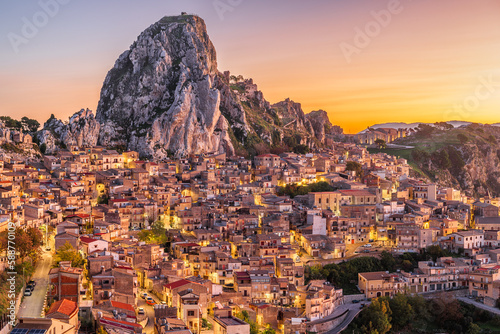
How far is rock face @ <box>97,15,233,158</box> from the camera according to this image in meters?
52.2

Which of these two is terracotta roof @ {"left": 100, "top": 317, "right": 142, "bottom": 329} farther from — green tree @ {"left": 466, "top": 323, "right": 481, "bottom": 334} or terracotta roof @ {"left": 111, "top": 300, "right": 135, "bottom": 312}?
green tree @ {"left": 466, "top": 323, "right": 481, "bottom": 334}

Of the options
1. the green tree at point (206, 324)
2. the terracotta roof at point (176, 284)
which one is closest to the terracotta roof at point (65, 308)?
the green tree at point (206, 324)

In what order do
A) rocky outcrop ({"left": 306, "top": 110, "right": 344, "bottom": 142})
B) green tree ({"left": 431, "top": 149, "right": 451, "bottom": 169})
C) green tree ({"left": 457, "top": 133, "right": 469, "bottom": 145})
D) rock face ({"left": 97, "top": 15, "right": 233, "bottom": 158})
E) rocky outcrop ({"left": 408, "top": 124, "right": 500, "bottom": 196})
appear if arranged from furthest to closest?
rocky outcrop ({"left": 306, "top": 110, "right": 344, "bottom": 142}), green tree ({"left": 457, "top": 133, "right": 469, "bottom": 145}), green tree ({"left": 431, "top": 149, "right": 451, "bottom": 169}), rocky outcrop ({"left": 408, "top": 124, "right": 500, "bottom": 196}), rock face ({"left": 97, "top": 15, "right": 233, "bottom": 158})

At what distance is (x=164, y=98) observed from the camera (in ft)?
181

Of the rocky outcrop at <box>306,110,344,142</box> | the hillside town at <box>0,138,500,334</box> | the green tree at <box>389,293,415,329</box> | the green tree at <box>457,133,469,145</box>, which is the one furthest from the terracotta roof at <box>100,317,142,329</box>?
the green tree at <box>457,133,469,145</box>

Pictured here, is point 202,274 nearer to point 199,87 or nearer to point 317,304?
point 317,304

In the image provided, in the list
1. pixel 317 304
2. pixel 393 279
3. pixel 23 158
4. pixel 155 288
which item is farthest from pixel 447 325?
pixel 23 158

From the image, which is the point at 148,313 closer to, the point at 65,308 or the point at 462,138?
the point at 65,308

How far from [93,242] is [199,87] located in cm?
3449

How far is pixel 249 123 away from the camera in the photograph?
65000 mm

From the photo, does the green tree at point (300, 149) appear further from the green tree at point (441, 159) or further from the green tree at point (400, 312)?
the green tree at point (400, 312)

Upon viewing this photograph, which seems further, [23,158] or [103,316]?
[23,158]

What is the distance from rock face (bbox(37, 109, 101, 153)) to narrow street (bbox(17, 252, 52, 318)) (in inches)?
973

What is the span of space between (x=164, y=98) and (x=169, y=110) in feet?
9.05
